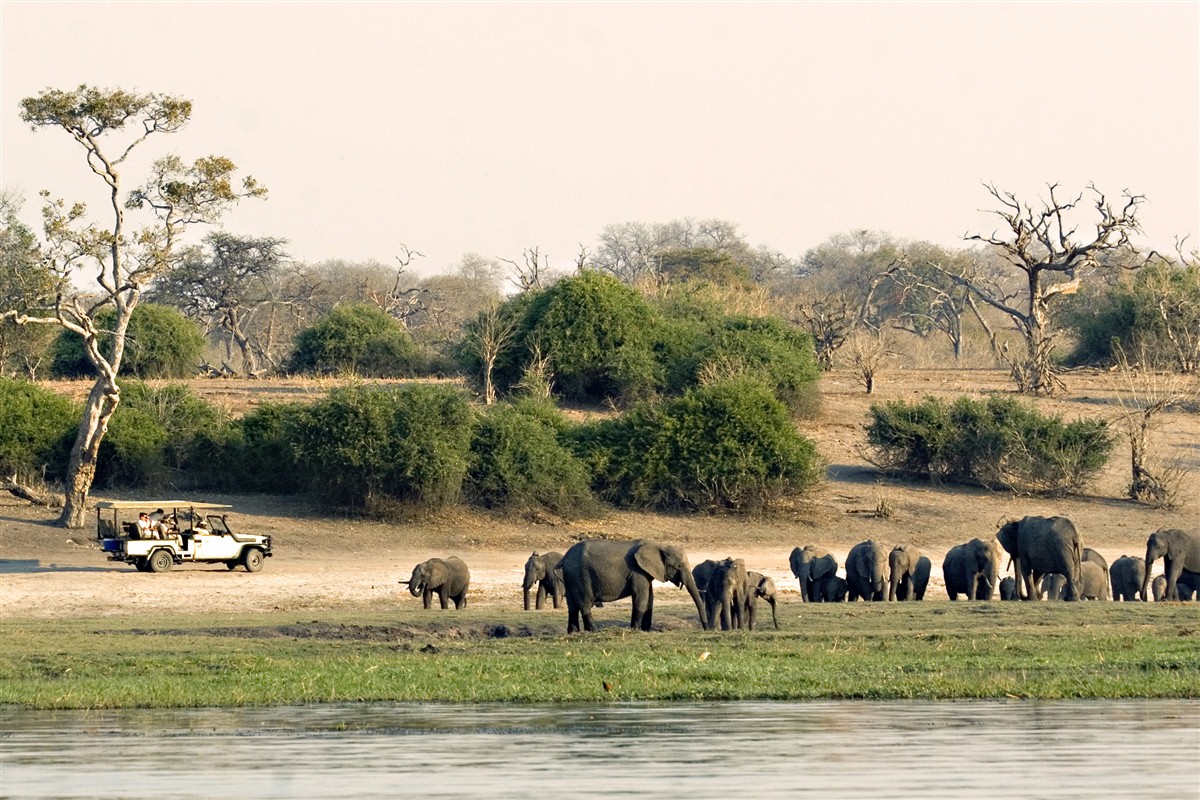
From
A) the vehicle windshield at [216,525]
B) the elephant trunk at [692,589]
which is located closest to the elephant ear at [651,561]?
the elephant trunk at [692,589]

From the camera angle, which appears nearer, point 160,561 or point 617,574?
point 617,574

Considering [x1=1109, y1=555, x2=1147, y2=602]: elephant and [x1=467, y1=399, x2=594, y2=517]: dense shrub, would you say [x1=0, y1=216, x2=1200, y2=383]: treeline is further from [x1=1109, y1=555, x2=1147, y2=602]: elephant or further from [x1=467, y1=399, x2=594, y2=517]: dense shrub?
[x1=1109, y1=555, x2=1147, y2=602]: elephant

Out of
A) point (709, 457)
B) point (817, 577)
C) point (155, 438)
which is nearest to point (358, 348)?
point (155, 438)

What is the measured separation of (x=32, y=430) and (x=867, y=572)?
16.6 metres

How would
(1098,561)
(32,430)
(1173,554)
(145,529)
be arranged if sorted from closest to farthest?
(1173,554)
(1098,561)
(145,529)
(32,430)

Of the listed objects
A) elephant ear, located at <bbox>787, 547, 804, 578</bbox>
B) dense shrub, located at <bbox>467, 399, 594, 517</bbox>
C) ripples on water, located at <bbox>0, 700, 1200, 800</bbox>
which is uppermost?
dense shrub, located at <bbox>467, 399, 594, 517</bbox>

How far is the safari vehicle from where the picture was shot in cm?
2894

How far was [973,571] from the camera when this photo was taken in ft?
89.5

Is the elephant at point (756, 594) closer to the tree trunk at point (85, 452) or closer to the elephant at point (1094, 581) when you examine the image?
the elephant at point (1094, 581)

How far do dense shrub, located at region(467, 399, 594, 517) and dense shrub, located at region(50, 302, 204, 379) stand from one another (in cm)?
1731

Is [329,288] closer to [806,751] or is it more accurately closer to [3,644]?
[3,644]

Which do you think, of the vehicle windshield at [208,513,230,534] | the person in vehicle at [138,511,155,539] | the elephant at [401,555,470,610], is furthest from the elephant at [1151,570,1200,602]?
the person in vehicle at [138,511,155,539]

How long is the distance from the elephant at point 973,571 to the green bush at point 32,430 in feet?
55.5

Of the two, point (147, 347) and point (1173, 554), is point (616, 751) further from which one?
point (147, 347)
